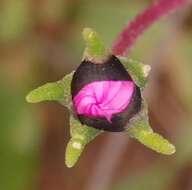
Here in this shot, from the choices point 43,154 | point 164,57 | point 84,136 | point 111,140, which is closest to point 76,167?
point 43,154

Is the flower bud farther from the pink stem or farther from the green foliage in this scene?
the pink stem

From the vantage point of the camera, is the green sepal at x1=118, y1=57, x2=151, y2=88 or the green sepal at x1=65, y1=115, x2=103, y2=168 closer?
the green sepal at x1=65, y1=115, x2=103, y2=168

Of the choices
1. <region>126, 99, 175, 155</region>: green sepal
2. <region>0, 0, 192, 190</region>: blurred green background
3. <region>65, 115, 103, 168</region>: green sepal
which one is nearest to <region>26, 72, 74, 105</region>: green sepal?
<region>65, 115, 103, 168</region>: green sepal

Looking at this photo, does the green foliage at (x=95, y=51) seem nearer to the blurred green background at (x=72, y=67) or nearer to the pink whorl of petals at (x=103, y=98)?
the pink whorl of petals at (x=103, y=98)

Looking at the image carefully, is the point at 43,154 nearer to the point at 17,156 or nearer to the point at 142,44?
the point at 17,156

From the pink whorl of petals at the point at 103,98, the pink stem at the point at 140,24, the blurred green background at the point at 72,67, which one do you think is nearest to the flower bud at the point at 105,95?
the pink whorl of petals at the point at 103,98

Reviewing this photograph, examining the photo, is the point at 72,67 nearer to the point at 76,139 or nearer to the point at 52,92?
the point at 52,92

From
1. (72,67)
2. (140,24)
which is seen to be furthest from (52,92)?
(72,67)

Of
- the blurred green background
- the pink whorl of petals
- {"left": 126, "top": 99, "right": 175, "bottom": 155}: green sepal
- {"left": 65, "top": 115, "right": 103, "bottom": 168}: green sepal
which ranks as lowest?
the blurred green background
